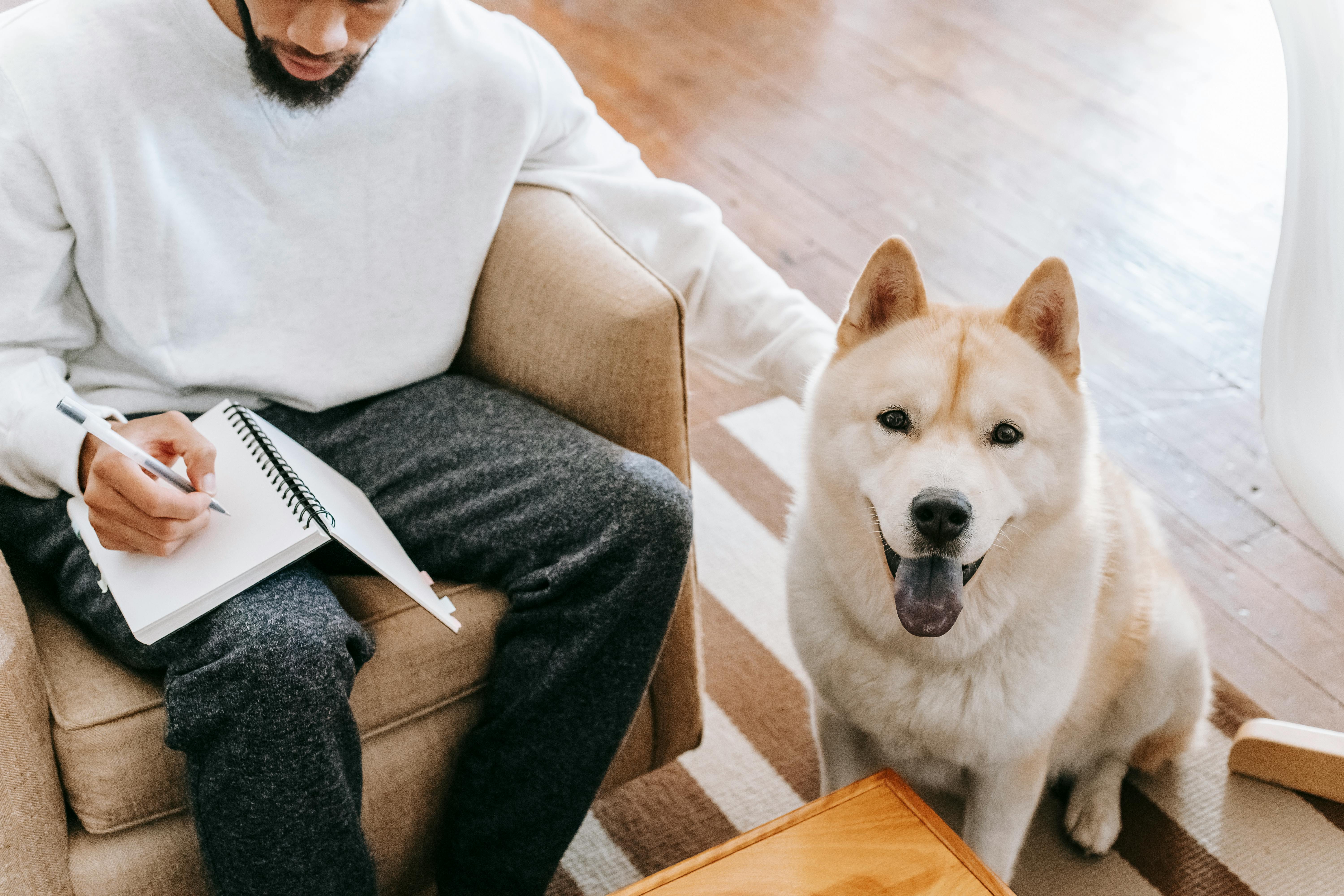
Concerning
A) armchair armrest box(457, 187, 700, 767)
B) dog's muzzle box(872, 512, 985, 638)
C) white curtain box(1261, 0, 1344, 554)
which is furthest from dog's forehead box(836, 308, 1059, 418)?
white curtain box(1261, 0, 1344, 554)

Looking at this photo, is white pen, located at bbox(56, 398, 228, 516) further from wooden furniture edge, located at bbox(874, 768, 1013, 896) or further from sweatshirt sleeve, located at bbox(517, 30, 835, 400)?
wooden furniture edge, located at bbox(874, 768, 1013, 896)

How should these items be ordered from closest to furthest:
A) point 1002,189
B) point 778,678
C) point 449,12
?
point 449,12
point 778,678
point 1002,189

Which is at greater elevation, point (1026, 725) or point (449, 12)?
point (449, 12)

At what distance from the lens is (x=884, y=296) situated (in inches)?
42.5

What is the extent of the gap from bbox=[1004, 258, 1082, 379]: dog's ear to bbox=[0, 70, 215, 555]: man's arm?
2.54 ft

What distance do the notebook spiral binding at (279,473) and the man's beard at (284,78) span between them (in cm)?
34

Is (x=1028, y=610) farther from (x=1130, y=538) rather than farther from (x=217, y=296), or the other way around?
(x=217, y=296)

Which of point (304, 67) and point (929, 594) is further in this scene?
point (304, 67)

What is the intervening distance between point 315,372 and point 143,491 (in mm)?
310

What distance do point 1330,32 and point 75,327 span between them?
1.37m

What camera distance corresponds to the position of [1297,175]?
1260 mm

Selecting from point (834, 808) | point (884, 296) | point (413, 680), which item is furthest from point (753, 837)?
point (884, 296)

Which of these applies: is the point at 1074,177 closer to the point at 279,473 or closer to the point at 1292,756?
the point at 1292,756

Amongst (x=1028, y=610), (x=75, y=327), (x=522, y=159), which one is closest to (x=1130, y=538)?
(x=1028, y=610)
